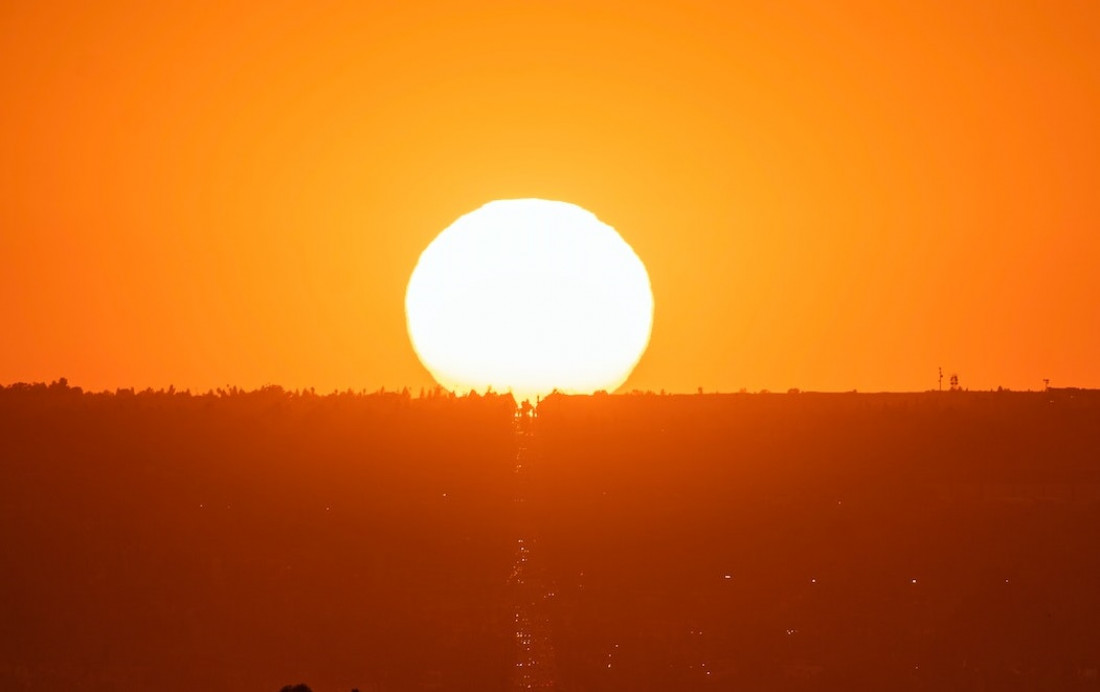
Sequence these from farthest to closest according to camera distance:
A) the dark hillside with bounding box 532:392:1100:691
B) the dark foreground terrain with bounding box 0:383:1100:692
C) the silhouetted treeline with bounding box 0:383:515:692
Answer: the dark hillside with bounding box 532:392:1100:691 → the dark foreground terrain with bounding box 0:383:1100:692 → the silhouetted treeline with bounding box 0:383:515:692

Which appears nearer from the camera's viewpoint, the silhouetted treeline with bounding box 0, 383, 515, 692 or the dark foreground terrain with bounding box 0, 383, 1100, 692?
the silhouetted treeline with bounding box 0, 383, 515, 692

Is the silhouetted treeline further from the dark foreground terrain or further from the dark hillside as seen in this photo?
the dark hillside

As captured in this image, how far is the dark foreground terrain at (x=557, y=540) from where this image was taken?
52688 millimetres

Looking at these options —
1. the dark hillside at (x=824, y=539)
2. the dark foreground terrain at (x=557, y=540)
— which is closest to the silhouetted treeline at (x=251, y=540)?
the dark foreground terrain at (x=557, y=540)

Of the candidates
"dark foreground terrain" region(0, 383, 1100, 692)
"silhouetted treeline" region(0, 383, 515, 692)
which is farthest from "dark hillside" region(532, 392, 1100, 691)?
"silhouetted treeline" region(0, 383, 515, 692)

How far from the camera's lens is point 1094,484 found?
58844 millimetres

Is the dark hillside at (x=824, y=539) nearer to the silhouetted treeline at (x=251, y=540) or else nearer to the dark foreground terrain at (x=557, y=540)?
the dark foreground terrain at (x=557, y=540)

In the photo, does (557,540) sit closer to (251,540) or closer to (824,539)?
(824,539)

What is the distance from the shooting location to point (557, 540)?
57812 mm

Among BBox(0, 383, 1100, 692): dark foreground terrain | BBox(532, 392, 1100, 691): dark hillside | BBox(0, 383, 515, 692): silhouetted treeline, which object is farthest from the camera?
BBox(532, 392, 1100, 691): dark hillside

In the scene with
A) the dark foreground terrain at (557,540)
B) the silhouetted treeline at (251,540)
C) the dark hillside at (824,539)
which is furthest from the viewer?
the dark hillside at (824,539)

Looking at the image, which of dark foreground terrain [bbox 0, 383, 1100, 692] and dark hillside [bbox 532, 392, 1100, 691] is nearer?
dark foreground terrain [bbox 0, 383, 1100, 692]

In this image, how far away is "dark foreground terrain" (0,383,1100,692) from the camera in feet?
173

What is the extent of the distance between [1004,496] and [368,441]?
16.6 metres
